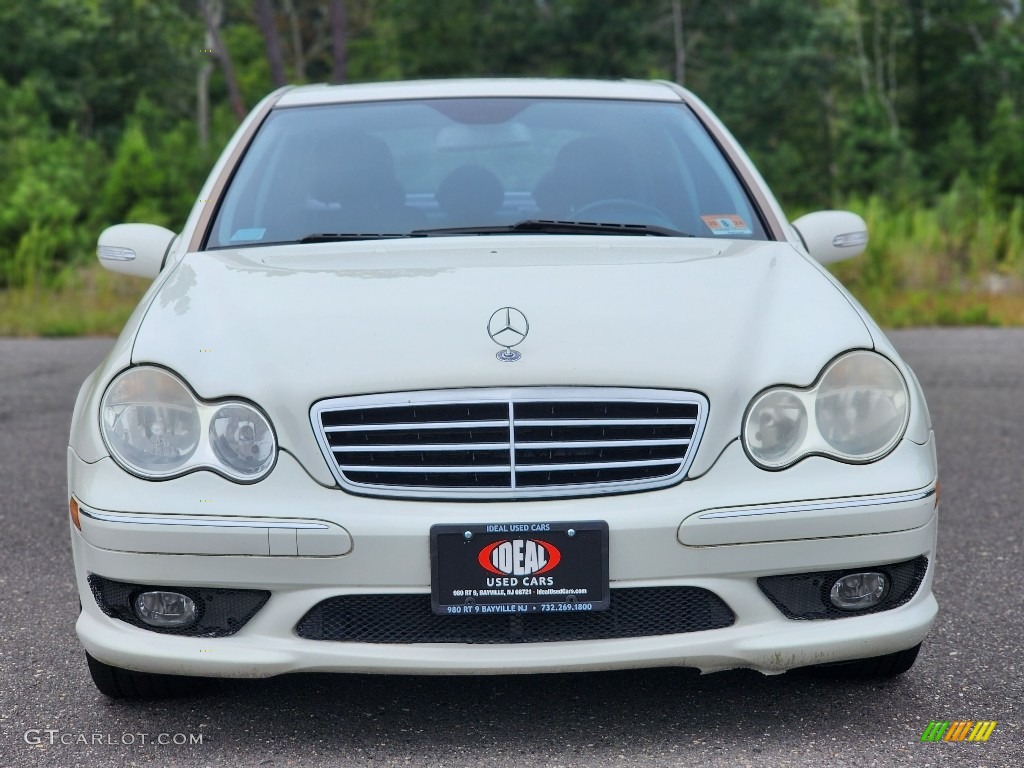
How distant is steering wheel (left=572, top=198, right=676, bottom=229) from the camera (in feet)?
11.9

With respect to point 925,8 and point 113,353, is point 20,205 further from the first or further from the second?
point 925,8

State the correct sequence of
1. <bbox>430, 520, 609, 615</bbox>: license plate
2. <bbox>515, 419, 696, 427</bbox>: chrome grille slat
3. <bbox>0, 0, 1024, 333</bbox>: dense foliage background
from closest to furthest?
<bbox>430, 520, 609, 615</bbox>: license plate → <bbox>515, 419, 696, 427</bbox>: chrome grille slat → <bbox>0, 0, 1024, 333</bbox>: dense foliage background

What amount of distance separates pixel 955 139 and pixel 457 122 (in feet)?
112

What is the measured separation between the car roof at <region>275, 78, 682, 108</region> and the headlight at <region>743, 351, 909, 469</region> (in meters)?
1.74

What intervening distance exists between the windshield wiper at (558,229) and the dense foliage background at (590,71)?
722 inches

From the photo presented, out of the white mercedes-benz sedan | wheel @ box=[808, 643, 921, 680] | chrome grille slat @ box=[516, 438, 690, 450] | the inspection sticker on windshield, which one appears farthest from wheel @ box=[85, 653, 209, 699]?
the inspection sticker on windshield

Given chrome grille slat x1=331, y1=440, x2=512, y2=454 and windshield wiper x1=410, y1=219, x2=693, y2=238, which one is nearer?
chrome grille slat x1=331, y1=440, x2=512, y2=454

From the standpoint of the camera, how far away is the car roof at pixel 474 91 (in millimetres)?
4156

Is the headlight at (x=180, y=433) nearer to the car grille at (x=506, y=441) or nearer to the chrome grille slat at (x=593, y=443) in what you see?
the car grille at (x=506, y=441)

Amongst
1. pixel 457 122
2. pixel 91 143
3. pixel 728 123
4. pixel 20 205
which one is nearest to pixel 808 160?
pixel 728 123

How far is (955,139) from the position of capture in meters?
35.4

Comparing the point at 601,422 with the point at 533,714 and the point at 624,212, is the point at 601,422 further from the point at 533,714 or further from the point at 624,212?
the point at 624,212
